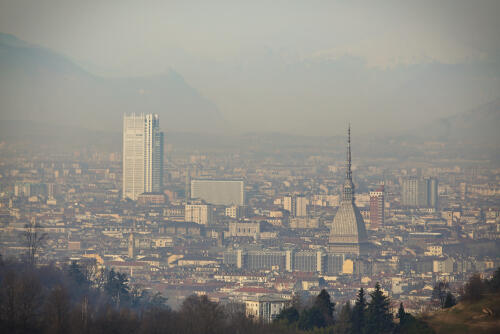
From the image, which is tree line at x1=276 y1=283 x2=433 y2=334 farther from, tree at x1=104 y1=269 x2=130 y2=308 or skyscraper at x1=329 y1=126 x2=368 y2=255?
skyscraper at x1=329 y1=126 x2=368 y2=255

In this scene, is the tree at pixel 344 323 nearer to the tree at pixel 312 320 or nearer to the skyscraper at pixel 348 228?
the tree at pixel 312 320

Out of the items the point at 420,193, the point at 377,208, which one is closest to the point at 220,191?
the point at 377,208

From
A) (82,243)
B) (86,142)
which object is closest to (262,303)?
(82,243)

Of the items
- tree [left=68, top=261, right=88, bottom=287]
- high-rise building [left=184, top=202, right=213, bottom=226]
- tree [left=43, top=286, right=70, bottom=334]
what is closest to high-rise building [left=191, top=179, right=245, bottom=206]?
high-rise building [left=184, top=202, right=213, bottom=226]

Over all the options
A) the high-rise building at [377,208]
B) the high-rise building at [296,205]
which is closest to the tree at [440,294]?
the high-rise building at [377,208]

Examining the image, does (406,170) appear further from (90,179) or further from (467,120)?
(90,179)
